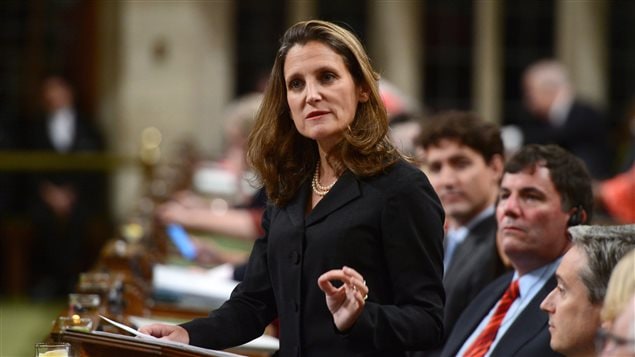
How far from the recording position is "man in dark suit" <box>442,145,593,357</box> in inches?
153

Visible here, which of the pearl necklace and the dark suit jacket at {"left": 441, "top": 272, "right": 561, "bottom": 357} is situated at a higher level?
the pearl necklace

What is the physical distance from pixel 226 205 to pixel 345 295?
→ 6.20 metres

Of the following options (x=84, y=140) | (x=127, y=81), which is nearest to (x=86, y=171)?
(x=84, y=140)

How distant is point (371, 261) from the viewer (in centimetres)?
311

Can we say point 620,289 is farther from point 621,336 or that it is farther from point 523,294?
point 523,294

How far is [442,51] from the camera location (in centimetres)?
1420

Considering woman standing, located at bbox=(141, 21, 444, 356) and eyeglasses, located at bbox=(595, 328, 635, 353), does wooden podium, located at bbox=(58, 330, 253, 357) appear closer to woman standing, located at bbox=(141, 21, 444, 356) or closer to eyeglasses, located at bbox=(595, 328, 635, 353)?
woman standing, located at bbox=(141, 21, 444, 356)

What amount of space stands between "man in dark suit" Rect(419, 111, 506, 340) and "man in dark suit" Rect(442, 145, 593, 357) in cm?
76

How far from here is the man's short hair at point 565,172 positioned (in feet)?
12.9

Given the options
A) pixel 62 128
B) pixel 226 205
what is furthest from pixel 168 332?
pixel 62 128

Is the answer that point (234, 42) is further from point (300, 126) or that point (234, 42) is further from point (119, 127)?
point (300, 126)

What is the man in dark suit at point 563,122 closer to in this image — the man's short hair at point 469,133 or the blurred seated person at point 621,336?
the man's short hair at point 469,133

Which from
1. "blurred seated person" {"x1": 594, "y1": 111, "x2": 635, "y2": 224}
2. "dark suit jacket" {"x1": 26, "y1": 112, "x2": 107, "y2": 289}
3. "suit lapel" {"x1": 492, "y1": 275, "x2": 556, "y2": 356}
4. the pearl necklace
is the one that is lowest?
"suit lapel" {"x1": 492, "y1": 275, "x2": 556, "y2": 356}

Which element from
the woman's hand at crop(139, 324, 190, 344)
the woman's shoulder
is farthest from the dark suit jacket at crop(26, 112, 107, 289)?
the woman's shoulder
